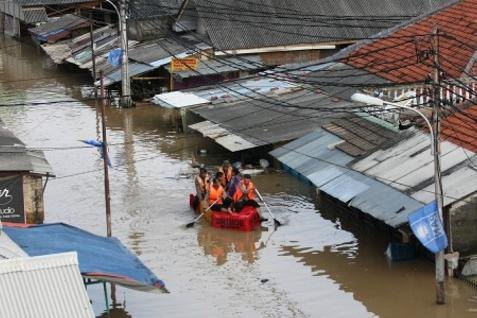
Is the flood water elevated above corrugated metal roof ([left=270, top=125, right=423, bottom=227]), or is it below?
below

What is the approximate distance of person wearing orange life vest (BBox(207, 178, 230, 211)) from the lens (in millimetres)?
21734

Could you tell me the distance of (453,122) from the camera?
20.4 meters

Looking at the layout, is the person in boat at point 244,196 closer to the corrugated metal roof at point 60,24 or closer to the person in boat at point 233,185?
the person in boat at point 233,185

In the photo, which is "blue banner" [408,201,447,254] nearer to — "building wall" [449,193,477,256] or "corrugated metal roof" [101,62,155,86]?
"building wall" [449,193,477,256]

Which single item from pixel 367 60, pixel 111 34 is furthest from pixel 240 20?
pixel 367 60

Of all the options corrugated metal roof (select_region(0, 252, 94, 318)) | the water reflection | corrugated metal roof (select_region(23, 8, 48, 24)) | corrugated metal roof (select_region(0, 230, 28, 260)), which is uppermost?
corrugated metal roof (select_region(0, 252, 94, 318))

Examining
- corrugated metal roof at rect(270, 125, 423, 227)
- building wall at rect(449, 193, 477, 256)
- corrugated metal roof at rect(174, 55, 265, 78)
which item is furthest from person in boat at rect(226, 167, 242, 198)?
corrugated metal roof at rect(174, 55, 265, 78)

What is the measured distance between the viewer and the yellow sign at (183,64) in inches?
1248

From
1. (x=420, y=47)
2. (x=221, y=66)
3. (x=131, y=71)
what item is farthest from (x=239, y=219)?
(x=131, y=71)

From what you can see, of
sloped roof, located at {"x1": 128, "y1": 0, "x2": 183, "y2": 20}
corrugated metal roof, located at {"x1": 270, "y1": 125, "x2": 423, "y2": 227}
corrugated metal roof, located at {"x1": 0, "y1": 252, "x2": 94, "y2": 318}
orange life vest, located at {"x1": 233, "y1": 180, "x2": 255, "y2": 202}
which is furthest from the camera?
sloped roof, located at {"x1": 128, "y1": 0, "x2": 183, "y2": 20}

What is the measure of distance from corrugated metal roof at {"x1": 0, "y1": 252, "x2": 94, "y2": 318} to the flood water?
14.1ft

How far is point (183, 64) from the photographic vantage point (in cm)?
3178

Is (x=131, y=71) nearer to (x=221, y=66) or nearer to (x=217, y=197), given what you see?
(x=221, y=66)

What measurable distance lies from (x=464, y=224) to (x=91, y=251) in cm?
615
